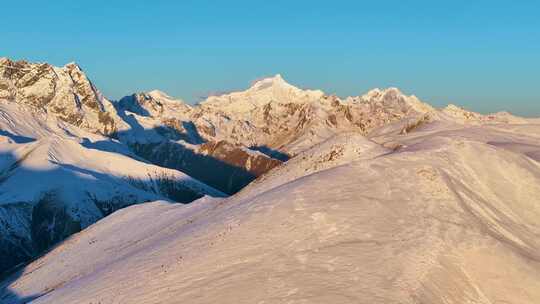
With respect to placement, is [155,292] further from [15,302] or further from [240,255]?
[15,302]

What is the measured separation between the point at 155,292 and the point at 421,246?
14327 mm

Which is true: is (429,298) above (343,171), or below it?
below

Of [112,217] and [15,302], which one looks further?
[112,217]

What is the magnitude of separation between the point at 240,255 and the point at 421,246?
9.83 metres

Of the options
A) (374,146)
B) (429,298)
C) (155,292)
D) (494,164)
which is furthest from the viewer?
(374,146)

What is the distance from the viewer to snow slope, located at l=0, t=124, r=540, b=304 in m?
28.9

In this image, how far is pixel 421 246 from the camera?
3325 centimetres

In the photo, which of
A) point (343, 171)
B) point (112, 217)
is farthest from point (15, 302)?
point (343, 171)

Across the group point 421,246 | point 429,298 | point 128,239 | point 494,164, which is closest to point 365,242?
point 421,246

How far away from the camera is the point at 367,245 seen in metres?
33.0

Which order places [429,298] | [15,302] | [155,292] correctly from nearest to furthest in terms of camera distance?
[429,298] < [155,292] < [15,302]

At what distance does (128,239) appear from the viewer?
6669cm

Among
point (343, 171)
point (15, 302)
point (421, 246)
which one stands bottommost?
point (15, 302)

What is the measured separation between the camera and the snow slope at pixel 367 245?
1138 inches
